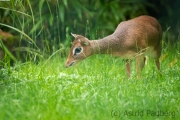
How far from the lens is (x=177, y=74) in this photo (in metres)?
5.49

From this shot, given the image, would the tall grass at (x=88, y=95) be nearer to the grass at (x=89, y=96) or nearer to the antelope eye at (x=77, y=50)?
the grass at (x=89, y=96)

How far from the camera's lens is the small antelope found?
5.91m

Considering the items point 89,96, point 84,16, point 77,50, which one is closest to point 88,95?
point 89,96

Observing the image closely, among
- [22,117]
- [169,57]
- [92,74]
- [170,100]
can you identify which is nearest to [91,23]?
[169,57]

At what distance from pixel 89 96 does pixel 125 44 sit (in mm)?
1790

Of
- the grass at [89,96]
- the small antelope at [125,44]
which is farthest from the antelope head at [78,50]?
the grass at [89,96]

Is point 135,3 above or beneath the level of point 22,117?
above

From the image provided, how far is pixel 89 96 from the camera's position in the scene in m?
4.29

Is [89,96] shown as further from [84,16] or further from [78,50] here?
[84,16]

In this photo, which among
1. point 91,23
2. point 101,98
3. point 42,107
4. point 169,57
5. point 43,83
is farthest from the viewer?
point 91,23

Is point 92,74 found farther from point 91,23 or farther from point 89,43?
point 91,23

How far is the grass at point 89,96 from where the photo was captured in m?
3.79

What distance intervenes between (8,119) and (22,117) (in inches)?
4.4

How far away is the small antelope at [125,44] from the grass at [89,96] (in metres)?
0.29
